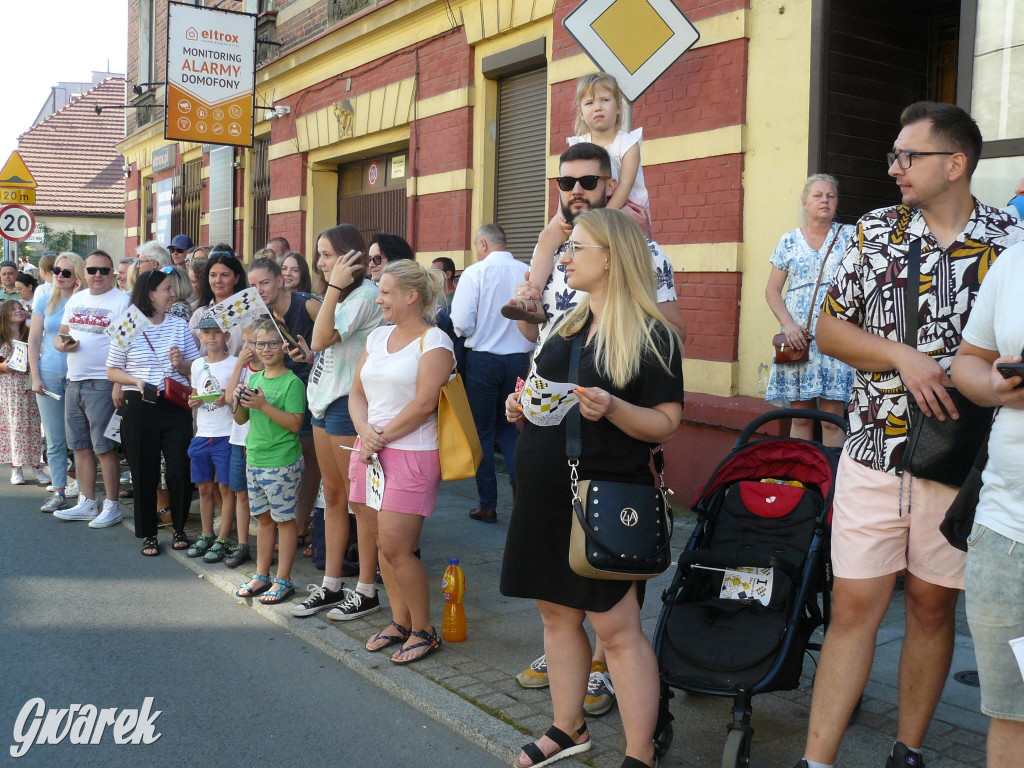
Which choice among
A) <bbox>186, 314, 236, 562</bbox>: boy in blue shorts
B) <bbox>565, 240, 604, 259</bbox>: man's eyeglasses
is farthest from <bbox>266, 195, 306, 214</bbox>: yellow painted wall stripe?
<bbox>565, 240, 604, 259</bbox>: man's eyeglasses

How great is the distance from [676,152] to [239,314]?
3.87 meters

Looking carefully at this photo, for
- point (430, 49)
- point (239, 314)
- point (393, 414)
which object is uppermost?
point (430, 49)

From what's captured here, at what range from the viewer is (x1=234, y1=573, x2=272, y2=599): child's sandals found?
5.86 meters

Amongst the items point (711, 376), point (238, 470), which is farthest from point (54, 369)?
point (711, 376)

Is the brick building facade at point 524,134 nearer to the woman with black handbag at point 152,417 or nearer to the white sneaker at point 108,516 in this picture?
the woman with black handbag at point 152,417

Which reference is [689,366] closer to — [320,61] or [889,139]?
[889,139]

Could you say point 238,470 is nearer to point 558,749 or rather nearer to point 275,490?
point 275,490

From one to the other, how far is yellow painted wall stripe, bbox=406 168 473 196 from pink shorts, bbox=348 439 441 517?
6646 millimetres

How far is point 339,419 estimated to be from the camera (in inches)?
215

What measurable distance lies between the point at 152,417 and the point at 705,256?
4.28 meters

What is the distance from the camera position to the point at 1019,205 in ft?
15.4

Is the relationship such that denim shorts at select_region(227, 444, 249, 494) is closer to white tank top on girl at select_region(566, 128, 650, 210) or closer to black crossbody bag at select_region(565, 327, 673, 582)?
white tank top on girl at select_region(566, 128, 650, 210)

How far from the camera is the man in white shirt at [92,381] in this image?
25.6 feet

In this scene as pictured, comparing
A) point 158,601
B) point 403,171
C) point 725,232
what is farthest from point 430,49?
point 158,601
